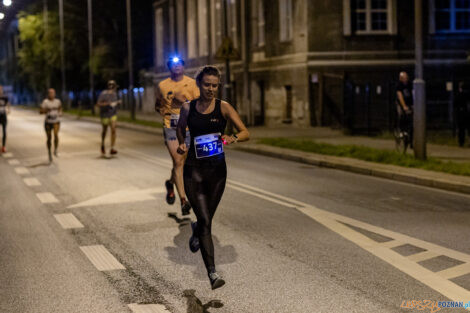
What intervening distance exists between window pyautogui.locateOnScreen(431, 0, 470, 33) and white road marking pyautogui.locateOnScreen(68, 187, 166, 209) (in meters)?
21.6

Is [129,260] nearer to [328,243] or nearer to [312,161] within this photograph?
[328,243]

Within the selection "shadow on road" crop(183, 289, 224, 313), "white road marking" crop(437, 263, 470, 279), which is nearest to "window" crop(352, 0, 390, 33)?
"white road marking" crop(437, 263, 470, 279)

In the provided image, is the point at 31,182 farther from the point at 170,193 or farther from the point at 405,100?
the point at 405,100

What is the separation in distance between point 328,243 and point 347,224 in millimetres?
1198

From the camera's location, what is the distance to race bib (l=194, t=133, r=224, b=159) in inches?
259

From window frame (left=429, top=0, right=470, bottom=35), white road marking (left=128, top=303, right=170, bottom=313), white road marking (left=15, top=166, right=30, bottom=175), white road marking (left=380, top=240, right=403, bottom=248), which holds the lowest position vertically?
white road marking (left=380, top=240, right=403, bottom=248)

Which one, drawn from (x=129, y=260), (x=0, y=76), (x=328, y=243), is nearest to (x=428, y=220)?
(x=328, y=243)

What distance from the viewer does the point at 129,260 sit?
7.54 m

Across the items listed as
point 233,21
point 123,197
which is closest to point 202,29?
point 233,21

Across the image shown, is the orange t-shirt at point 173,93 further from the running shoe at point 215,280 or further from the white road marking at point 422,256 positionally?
the running shoe at point 215,280

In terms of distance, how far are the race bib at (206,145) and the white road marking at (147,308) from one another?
4.40 ft

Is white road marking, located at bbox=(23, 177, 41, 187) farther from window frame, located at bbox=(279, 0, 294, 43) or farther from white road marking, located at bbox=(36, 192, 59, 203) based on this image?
window frame, located at bbox=(279, 0, 294, 43)

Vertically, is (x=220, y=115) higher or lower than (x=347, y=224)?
higher

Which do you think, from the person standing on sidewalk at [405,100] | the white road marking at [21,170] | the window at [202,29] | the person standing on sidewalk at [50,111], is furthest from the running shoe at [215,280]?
the window at [202,29]
